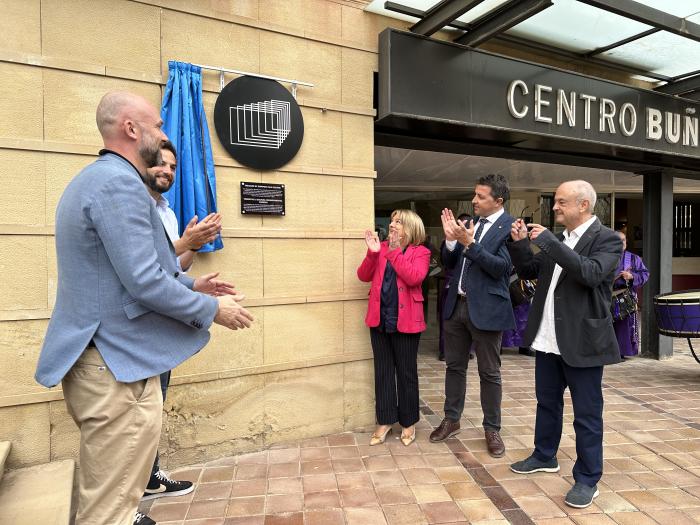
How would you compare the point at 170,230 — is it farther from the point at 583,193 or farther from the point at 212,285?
the point at 583,193

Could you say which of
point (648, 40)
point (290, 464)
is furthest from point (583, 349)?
point (648, 40)

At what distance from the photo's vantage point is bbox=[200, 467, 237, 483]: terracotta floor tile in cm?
316

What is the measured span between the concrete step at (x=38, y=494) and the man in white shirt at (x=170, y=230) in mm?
482

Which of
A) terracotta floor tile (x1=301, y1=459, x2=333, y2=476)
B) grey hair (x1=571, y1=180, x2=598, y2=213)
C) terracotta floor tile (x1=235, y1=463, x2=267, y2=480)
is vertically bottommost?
terracotta floor tile (x1=235, y1=463, x2=267, y2=480)

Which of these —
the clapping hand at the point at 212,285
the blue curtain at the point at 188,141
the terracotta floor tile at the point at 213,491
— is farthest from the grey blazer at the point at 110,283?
the terracotta floor tile at the point at 213,491

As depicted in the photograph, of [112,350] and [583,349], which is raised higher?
[112,350]

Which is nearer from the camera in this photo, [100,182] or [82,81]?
[100,182]

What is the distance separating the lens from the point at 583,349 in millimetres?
2830

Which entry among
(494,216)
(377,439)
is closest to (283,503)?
(377,439)

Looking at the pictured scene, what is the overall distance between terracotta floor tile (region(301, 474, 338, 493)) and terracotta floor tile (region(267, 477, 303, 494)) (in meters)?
0.04

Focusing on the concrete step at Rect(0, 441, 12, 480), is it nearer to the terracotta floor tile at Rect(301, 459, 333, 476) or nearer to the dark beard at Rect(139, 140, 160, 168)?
the terracotta floor tile at Rect(301, 459, 333, 476)

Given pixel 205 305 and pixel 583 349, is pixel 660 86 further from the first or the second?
pixel 205 305

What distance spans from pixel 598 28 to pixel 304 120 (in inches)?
113

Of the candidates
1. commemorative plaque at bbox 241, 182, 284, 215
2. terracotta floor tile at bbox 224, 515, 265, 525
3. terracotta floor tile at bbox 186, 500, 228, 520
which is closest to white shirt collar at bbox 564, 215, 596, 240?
commemorative plaque at bbox 241, 182, 284, 215
